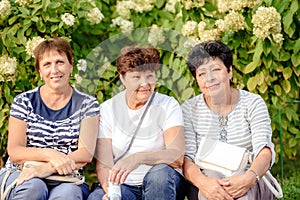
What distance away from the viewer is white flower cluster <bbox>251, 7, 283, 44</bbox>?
446 cm

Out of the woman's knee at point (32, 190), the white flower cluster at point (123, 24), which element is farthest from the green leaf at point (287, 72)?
the woman's knee at point (32, 190)

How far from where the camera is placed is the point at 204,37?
4738 mm

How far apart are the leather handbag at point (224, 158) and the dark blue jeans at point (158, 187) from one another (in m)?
0.18

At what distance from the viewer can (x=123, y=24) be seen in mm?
5133

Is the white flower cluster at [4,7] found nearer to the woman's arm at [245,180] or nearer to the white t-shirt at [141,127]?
the white t-shirt at [141,127]

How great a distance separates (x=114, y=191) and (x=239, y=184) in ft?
2.17

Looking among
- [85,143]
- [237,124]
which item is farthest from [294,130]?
[85,143]

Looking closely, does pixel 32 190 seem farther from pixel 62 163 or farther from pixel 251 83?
pixel 251 83

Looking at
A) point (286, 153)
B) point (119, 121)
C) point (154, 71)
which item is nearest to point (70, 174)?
point (119, 121)

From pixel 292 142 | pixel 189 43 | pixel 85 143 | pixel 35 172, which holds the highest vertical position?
pixel 189 43

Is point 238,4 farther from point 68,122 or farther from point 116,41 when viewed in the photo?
point 68,122

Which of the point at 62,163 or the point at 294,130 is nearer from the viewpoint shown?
the point at 62,163

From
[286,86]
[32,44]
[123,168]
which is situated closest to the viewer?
[123,168]

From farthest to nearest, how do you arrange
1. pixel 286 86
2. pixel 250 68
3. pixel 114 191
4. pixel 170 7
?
pixel 170 7
pixel 286 86
pixel 250 68
pixel 114 191
